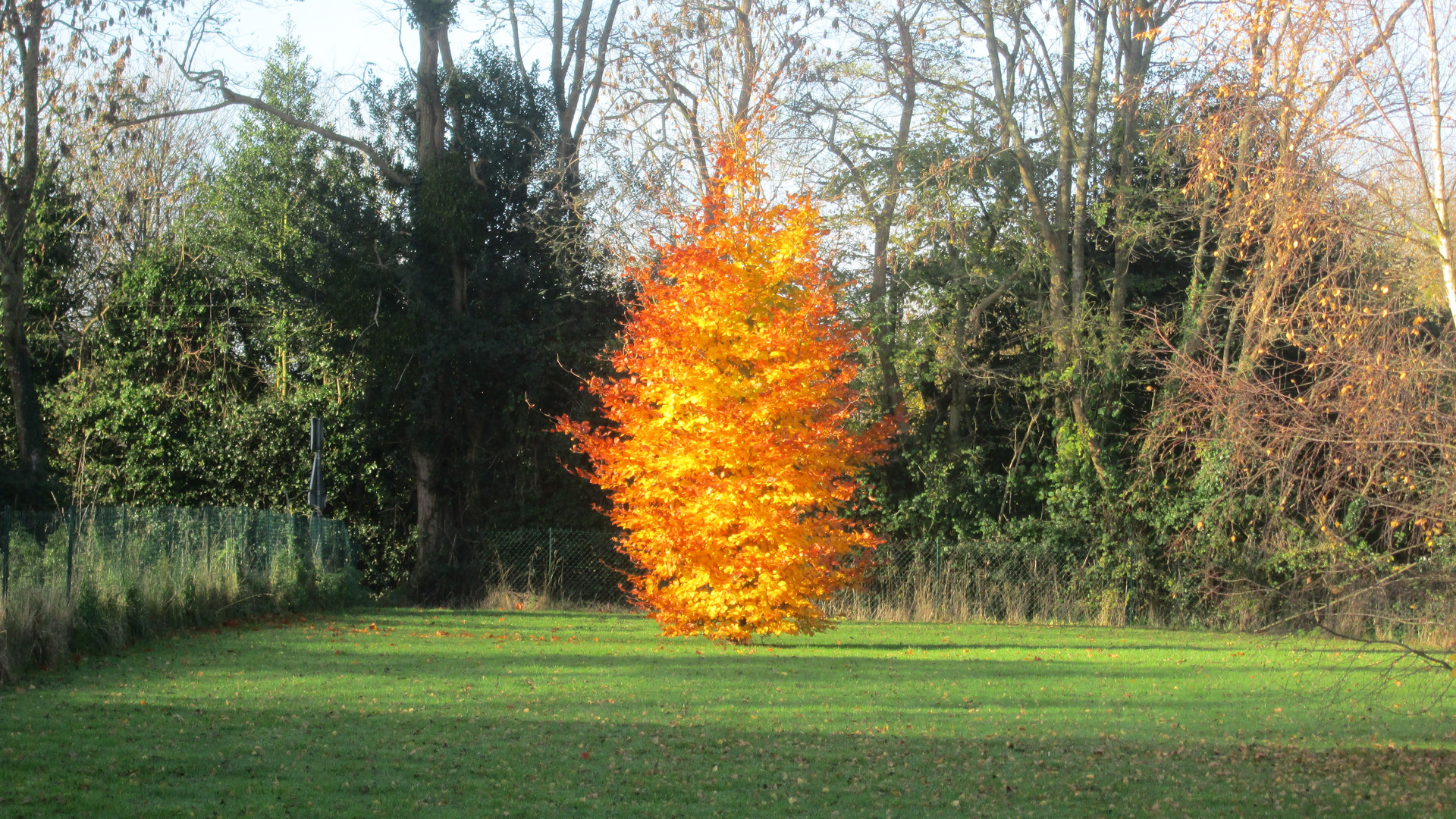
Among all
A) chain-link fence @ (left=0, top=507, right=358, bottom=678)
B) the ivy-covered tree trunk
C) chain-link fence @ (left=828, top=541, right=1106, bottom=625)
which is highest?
the ivy-covered tree trunk

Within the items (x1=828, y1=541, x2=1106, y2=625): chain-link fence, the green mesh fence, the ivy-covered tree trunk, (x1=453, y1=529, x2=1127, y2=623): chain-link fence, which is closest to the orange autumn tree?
the green mesh fence

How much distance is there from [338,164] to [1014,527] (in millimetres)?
16400

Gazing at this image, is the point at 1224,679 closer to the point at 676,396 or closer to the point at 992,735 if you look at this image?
the point at 992,735

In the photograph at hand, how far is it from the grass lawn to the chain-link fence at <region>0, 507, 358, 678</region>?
0.54 meters

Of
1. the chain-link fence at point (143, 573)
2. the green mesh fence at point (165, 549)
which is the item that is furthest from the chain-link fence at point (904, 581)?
the chain-link fence at point (143, 573)

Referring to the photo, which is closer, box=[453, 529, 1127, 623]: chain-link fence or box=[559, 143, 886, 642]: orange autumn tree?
box=[559, 143, 886, 642]: orange autumn tree

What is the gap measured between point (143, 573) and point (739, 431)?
7191mm

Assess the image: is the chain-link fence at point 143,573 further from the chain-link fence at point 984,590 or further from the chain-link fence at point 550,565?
the chain-link fence at point 984,590

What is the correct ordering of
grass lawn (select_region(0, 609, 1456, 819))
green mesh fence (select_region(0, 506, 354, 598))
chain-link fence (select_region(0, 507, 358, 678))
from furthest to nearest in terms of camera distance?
green mesh fence (select_region(0, 506, 354, 598)) < chain-link fence (select_region(0, 507, 358, 678)) < grass lawn (select_region(0, 609, 1456, 819))

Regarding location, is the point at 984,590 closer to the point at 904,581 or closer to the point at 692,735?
the point at 904,581

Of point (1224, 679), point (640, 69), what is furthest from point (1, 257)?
point (1224, 679)

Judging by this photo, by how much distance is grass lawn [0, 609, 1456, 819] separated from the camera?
653 cm

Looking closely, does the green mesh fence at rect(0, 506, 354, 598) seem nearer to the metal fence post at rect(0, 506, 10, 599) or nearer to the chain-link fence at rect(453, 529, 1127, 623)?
the metal fence post at rect(0, 506, 10, 599)

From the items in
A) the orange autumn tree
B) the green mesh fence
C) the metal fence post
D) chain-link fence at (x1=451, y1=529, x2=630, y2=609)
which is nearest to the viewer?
the metal fence post
